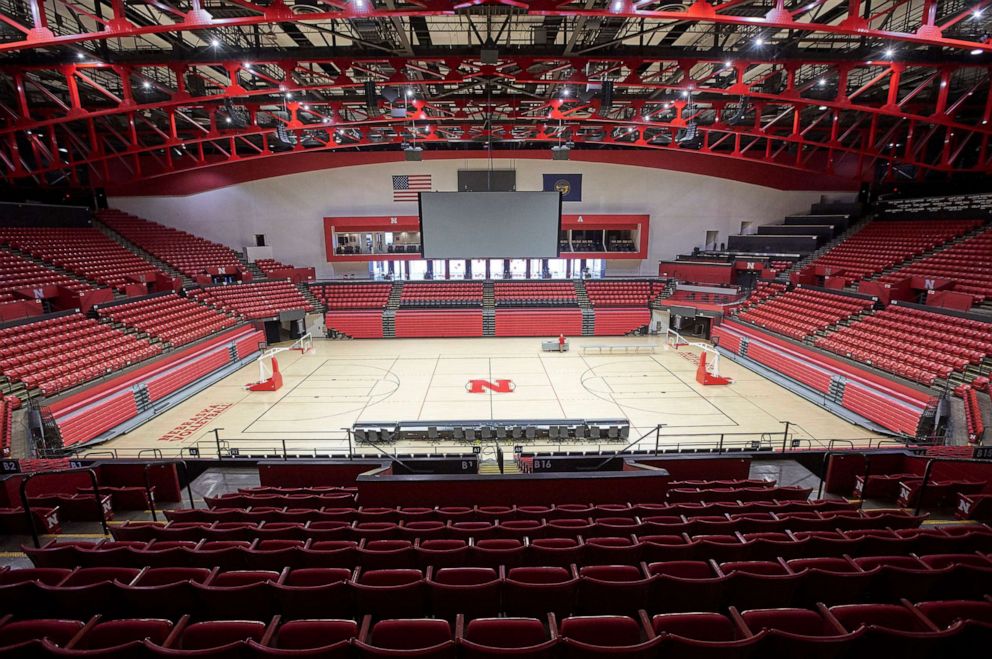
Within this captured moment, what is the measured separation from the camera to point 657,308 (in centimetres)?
2572

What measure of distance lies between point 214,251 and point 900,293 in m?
33.4

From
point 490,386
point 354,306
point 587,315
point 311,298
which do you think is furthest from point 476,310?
point 490,386

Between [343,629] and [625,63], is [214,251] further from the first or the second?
[343,629]

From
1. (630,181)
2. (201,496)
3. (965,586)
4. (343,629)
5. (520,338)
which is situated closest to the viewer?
(343,629)

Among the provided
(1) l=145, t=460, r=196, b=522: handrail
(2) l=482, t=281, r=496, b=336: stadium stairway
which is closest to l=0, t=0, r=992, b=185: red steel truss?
(1) l=145, t=460, r=196, b=522: handrail

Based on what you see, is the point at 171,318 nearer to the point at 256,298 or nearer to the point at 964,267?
the point at 256,298

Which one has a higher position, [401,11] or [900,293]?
[401,11]

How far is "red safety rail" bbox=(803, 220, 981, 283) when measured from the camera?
2053 centimetres

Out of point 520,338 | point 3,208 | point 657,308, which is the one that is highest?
point 3,208

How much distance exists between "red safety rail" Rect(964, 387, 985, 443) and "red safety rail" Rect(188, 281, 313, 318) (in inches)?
1027

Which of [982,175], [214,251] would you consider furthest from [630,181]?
[214,251]

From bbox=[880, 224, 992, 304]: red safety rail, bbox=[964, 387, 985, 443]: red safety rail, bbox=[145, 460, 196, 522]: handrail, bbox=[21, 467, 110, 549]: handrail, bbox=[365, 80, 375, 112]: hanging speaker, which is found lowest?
bbox=[964, 387, 985, 443]: red safety rail

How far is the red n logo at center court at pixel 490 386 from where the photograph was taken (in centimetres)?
1605

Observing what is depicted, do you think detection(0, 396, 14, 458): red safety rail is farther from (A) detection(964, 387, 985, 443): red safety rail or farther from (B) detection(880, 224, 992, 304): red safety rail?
(B) detection(880, 224, 992, 304): red safety rail
